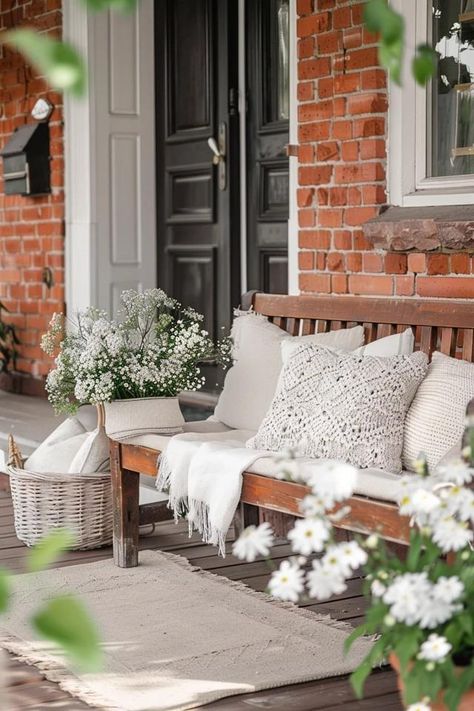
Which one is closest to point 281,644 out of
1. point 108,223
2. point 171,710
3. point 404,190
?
point 171,710

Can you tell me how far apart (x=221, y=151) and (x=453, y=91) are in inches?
80.3

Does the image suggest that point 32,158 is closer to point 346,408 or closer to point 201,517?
point 201,517

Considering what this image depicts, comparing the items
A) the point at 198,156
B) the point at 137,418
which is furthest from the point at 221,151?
the point at 137,418

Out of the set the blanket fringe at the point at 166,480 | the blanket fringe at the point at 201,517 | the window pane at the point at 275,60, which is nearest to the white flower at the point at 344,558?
the blanket fringe at the point at 201,517

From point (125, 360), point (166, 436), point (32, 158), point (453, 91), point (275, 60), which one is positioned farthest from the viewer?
point (32, 158)

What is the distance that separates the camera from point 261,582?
3.51 m

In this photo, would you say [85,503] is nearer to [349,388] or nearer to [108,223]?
[349,388]

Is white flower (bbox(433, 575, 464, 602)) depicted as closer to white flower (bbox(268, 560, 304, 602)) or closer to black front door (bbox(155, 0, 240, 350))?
white flower (bbox(268, 560, 304, 602))

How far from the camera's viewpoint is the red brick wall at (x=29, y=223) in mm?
6609

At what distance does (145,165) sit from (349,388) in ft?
12.0

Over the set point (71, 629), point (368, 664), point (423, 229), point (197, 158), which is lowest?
point (368, 664)

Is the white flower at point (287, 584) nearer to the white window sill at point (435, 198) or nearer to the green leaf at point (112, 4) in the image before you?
the green leaf at point (112, 4)

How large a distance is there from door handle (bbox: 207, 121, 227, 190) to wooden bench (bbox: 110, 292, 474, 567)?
186 cm

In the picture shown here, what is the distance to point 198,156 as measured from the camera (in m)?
6.16
